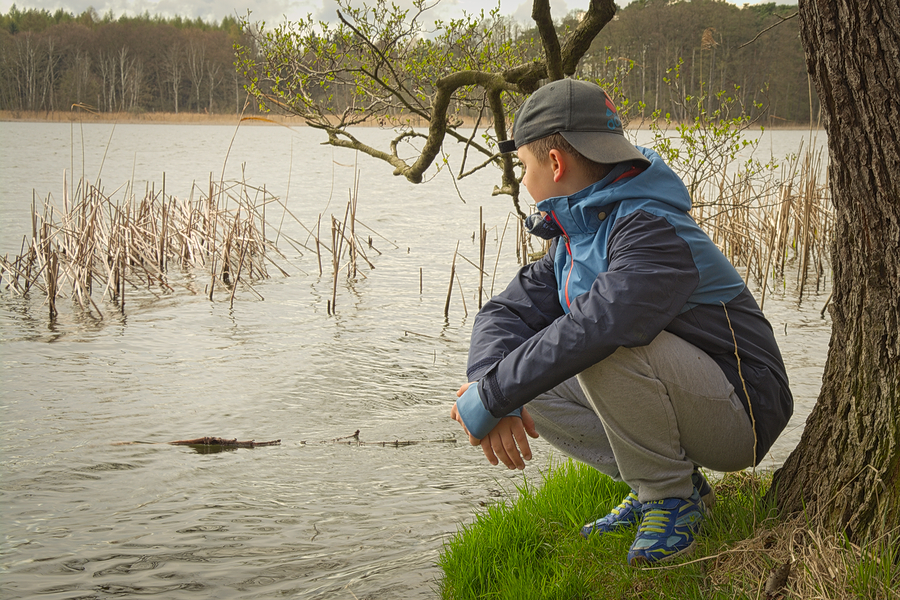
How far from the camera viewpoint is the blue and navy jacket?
1696 mm

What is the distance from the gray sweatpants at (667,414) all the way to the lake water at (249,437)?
98 cm

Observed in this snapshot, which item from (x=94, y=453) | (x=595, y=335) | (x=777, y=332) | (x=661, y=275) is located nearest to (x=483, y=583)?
(x=595, y=335)

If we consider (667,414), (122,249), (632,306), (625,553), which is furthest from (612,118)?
(122,249)

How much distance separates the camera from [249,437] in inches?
163

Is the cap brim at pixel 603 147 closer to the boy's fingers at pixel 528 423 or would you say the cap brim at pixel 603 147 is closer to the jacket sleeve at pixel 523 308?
the jacket sleeve at pixel 523 308

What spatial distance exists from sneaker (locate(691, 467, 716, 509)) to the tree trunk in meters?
0.34

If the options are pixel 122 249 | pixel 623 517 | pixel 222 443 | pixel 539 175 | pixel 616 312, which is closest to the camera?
pixel 616 312

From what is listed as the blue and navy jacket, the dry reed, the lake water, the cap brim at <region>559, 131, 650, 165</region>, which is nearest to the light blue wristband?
the blue and navy jacket

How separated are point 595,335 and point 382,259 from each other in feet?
30.1

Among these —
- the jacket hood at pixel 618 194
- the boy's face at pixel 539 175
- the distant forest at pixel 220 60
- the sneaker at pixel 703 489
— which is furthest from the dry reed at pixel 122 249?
the sneaker at pixel 703 489

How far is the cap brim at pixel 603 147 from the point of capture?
190cm

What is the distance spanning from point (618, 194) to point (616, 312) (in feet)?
1.24

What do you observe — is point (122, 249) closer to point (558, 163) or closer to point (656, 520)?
point (558, 163)

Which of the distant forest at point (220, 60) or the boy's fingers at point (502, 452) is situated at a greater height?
the distant forest at point (220, 60)
